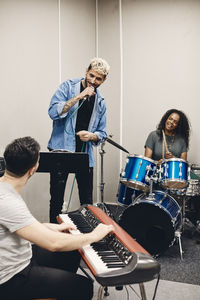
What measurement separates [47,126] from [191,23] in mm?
2461

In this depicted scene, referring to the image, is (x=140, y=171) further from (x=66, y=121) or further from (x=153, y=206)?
(x=66, y=121)

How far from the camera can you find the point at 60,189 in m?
2.66

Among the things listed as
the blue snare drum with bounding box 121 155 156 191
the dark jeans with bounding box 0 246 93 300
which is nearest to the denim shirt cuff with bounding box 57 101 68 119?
the blue snare drum with bounding box 121 155 156 191

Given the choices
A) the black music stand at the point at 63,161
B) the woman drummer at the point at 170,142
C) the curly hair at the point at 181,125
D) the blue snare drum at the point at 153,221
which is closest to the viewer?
the black music stand at the point at 63,161

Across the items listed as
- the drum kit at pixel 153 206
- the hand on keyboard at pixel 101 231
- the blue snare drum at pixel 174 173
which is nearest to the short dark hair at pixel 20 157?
the hand on keyboard at pixel 101 231

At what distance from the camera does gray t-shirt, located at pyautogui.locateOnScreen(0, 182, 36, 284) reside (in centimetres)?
131

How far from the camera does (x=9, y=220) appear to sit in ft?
4.31

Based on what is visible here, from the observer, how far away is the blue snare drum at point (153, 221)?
2973 millimetres

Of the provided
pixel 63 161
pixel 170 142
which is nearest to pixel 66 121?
pixel 63 161

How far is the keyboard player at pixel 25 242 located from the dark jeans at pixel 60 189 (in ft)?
3.54

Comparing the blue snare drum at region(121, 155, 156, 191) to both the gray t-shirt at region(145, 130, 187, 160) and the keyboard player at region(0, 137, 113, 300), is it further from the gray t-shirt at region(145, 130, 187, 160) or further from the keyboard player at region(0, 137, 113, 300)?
the keyboard player at region(0, 137, 113, 300)

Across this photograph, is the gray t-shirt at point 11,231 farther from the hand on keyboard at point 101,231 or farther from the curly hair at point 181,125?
the curly hair at point 181,125

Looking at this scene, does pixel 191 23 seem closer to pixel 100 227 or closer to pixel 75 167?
pixel 75 167

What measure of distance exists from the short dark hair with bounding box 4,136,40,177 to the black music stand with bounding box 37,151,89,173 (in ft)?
3.28
